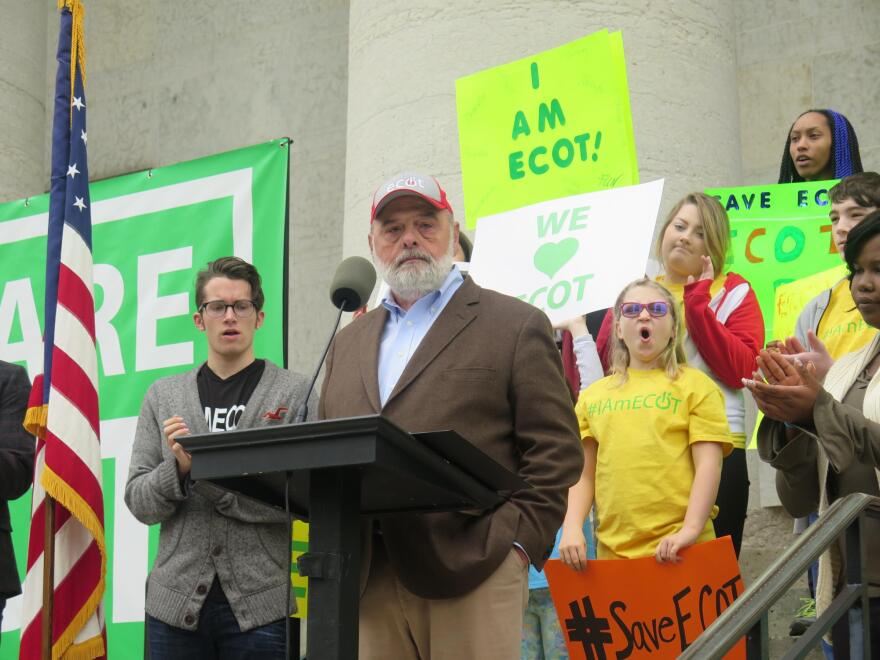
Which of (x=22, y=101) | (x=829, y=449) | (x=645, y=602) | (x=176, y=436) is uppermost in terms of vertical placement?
(x=22, y=101)

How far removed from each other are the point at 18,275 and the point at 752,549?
13.5 feet

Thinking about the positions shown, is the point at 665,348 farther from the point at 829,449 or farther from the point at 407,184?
the point at 407,184

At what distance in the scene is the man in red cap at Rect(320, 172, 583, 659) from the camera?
2.91 meters

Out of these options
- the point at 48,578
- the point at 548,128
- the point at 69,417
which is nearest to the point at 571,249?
the point at 548,128

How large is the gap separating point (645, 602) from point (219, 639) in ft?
4.24

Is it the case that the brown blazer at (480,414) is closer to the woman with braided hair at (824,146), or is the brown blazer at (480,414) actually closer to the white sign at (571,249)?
the white sign at (571,249)

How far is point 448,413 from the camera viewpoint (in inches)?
119

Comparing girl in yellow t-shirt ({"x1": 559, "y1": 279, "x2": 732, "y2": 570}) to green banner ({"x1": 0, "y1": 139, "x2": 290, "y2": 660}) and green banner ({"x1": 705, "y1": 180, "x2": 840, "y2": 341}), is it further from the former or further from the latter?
green banner ({"x1": 0, "y1": 139, "x2": 290, "y2": 660})

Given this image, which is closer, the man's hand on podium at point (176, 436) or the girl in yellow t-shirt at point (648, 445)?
the man's hand on podium at point (176, 436)

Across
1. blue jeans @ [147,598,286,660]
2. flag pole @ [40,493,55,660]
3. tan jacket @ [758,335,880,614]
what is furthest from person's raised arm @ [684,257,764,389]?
flag pole @ [40,493,55,660]

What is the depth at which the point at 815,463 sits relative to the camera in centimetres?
345

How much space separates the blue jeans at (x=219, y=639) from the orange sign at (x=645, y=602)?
905 mm

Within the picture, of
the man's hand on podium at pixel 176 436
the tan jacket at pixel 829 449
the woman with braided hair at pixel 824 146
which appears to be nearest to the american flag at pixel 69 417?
the man's hand on podium at pixel 176 436

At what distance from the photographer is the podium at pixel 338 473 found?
2.39 metres
